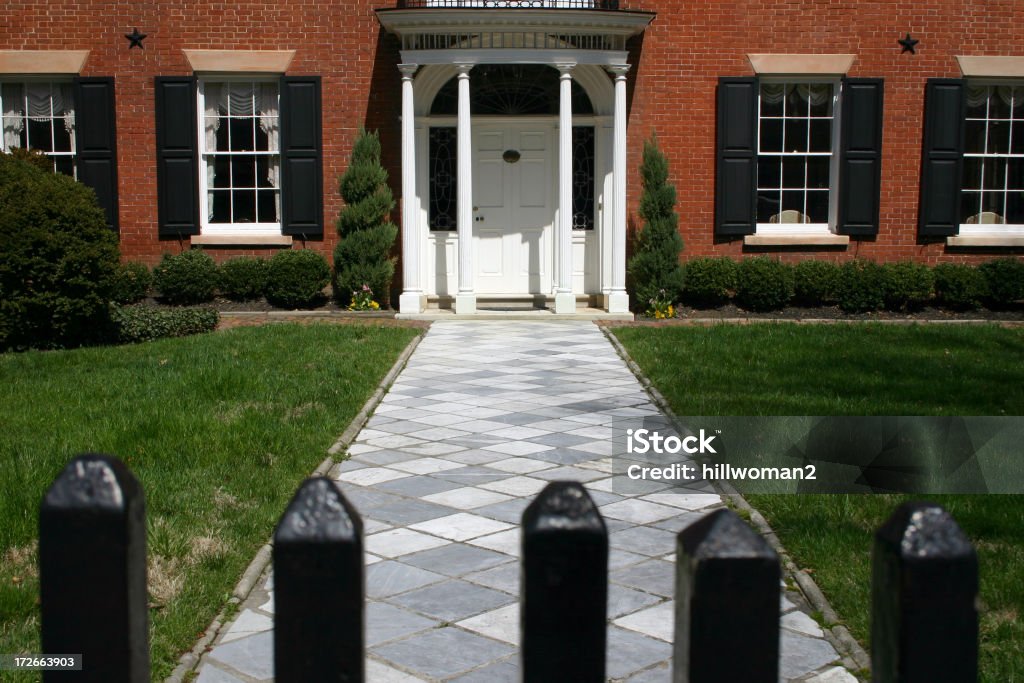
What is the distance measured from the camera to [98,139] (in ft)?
50.3

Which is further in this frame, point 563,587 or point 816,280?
point 816,280

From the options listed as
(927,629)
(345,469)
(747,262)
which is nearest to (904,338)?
(747,262)

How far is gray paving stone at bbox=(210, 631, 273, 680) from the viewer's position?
353 cm

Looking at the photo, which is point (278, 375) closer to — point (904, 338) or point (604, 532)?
point (904, 338)

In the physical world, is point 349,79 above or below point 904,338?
above

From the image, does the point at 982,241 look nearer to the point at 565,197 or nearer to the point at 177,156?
the point at 565,197

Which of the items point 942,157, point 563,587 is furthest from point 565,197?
point 563,587

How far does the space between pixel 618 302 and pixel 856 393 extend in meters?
6.69

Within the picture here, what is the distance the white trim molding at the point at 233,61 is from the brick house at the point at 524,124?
0.02 metres

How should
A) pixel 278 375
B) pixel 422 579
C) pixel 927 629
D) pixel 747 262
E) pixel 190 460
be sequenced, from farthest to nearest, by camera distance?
pixel 747 262, pixel 278 375, pixel 190 460, pixel 422 579, pixel 927 629

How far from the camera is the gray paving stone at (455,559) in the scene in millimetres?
4523

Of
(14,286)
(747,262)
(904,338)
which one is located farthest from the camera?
(747,262)

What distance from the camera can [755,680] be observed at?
5.06ft

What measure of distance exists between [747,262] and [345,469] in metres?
10.1
